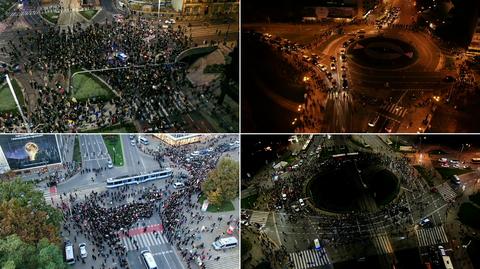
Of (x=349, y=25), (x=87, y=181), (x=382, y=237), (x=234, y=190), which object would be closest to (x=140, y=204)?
(x=87, y=181)

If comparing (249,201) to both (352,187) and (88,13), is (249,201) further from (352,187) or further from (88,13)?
(88,13)

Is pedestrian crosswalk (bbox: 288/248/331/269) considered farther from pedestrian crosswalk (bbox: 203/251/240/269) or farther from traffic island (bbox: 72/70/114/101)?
traffic island (bbox: 72/70/114/101)

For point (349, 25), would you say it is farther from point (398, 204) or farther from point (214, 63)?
point (398, 204)

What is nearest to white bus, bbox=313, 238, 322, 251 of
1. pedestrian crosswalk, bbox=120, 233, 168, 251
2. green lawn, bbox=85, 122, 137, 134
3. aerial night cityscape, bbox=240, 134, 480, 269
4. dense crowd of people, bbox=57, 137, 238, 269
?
aerial night cityscape, bbox=240, 134, 480, 269

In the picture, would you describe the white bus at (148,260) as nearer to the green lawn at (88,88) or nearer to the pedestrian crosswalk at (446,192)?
the green lawn at (88,88)

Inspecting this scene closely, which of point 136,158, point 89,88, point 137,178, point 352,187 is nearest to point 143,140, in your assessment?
point 136,158

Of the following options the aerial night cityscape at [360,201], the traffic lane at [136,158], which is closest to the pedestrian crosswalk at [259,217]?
the aerial night cityscape at [360,201]
